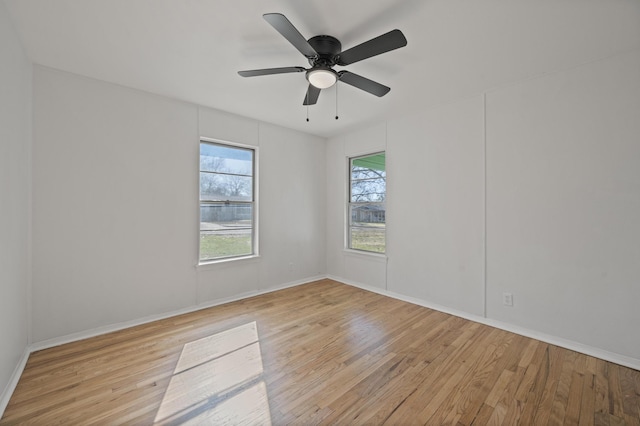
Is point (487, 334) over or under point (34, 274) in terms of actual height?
under

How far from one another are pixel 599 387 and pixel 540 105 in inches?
99.1

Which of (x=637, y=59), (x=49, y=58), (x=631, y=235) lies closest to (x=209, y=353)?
(x=49, y=58)

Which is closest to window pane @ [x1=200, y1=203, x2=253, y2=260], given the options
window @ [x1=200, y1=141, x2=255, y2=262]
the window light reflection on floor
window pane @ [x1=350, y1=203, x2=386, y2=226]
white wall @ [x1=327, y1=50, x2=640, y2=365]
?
window @ [x1=200, y1=141, x2=255, y2=262]

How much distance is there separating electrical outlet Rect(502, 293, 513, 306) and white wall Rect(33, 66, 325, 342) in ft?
10.8

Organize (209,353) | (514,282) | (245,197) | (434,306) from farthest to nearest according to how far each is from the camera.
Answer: (245,197) → (434,306) → (514,282) → (209,353)

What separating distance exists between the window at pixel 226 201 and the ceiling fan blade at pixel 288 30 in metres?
2.34

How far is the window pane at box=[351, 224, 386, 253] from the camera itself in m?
4.41

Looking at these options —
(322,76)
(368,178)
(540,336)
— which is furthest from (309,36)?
(540,336)

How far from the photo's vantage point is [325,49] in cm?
214

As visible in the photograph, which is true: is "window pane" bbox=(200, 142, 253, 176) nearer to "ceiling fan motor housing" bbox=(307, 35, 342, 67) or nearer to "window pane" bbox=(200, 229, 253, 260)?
"window pane" bbox=(200, 229, 253, 260)

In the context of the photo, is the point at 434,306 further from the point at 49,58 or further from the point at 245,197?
the point at 49,58

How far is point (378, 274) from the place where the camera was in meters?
4.32

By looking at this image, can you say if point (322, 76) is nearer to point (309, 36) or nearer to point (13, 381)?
point (309, 36)

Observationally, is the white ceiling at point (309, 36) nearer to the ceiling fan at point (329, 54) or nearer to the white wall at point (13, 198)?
the ceiling fan at point (329, 54)
